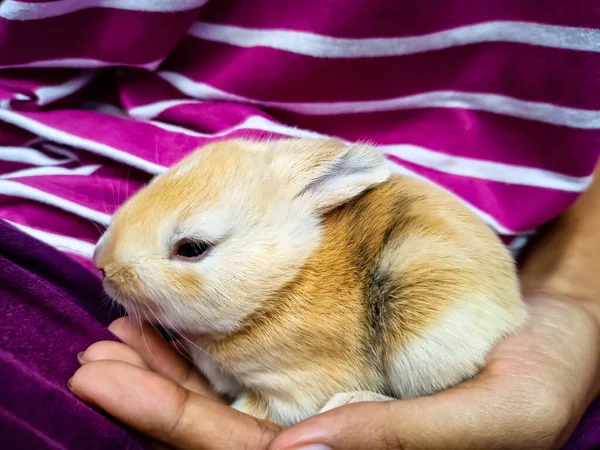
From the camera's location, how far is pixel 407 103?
1501 mm

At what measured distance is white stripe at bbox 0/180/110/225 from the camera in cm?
129

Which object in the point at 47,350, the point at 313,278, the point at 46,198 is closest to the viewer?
the point at 47,350

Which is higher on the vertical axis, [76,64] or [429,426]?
[76,64]

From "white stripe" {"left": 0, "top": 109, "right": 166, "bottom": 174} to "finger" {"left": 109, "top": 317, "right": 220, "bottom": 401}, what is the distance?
1.27 feet

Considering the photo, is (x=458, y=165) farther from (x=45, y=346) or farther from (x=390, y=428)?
(x=45, y=346)

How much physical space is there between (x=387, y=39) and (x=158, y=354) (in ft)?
3.05

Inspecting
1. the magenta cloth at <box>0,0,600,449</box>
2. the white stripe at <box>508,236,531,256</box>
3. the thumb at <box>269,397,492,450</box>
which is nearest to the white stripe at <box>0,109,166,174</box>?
the magenta cloth at <box>0,0,600,449</box>

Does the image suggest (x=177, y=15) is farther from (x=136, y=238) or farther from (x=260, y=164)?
(x=136, y=238)

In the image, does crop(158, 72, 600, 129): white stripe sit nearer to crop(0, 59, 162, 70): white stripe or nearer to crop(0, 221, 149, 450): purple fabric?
crop(0, 59, 162, 70): white stripe

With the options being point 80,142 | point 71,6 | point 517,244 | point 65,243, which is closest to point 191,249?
point 65,243

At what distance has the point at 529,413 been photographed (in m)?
0.98

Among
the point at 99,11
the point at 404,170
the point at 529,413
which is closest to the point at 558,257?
the point at 404,170

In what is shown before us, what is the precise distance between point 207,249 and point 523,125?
2.89ft

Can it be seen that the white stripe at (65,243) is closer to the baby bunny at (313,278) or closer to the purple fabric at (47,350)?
the purple fabric at (47,350)
